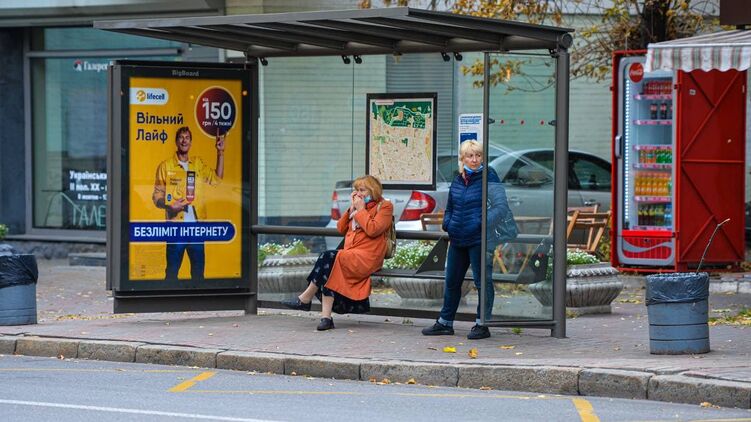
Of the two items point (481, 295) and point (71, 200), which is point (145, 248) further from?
point (71, 200)

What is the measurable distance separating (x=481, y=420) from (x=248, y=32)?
5067 mm

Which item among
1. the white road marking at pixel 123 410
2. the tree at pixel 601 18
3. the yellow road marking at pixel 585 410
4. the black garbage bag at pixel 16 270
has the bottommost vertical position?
the yellow road marking at pixel 585 410

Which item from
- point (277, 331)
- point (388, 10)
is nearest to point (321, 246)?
point (277, 331)

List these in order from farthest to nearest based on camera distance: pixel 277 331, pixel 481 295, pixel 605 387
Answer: pixel 277 331 < pixel 481 295 < pixel 605 387

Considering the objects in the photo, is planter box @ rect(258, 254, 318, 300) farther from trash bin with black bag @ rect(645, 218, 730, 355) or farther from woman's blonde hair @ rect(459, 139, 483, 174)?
trash bin with black bag @ rect(645, 218, 730, 355)

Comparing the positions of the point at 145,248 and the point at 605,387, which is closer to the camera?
the point at 605,387

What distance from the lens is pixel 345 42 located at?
1206cm

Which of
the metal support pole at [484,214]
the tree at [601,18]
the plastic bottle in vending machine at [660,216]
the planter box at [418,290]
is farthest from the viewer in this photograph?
the tree at [601,18]

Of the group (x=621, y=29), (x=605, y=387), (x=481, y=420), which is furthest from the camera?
(x=621, y=29)

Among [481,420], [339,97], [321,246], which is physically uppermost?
[339,97]

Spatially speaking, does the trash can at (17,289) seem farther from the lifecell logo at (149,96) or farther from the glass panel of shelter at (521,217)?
the glass panel of shelter at (521,217)

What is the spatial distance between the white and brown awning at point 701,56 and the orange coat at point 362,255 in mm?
2764

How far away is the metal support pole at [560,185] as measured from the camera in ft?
35.0

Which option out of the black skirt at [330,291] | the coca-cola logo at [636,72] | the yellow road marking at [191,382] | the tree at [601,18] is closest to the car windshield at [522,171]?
the black skirt at [330,291]
